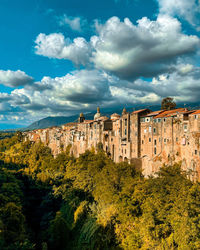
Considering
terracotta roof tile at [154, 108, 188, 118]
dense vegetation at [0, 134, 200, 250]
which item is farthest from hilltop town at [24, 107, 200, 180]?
dense vegetation at [0, 134, 200, 250]

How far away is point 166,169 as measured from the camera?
41375 mm

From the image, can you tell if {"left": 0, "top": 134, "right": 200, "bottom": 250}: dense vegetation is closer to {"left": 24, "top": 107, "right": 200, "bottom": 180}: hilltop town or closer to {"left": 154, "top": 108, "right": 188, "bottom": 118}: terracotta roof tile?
{"left": 24, "top": 107, "right": 200, "bottom": 180}: hilltop town

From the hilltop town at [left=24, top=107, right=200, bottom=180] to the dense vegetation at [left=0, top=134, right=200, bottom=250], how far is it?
3055 millimetres

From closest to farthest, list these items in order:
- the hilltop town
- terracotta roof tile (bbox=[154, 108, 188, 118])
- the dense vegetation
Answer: the dense vegetation < the hilltop town < terracotta roof tile (bbox=[154, 108, 188, 118])

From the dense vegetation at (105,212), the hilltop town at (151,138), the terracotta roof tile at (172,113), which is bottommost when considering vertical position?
the dense vegetation at (105,212)

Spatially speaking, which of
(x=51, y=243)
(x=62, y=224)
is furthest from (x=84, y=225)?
(x=51, y=243)

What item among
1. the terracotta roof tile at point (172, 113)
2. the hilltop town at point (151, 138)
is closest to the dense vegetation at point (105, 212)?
the hilltop town at point (151, 138)

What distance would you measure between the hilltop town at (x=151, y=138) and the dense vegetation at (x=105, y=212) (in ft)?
10.0

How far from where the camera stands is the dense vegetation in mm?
25156

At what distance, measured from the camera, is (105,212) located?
34.2 m

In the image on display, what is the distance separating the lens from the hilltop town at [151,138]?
3909cm

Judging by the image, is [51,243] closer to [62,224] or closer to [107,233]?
[62,224]

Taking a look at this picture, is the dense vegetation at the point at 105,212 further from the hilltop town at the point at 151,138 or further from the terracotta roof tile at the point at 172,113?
the terracotta roof tile at the point at 172,113

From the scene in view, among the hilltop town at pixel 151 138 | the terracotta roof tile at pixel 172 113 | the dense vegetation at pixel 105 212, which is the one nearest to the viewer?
the dense vegetation at pixel 105 212
